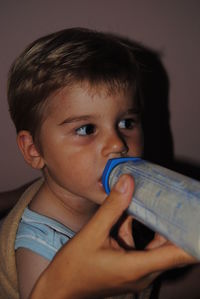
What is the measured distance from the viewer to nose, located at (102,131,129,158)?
1.74ft

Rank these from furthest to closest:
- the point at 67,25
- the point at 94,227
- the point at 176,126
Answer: the point at 176,126 < the point at 67,25 < the point at 94,227

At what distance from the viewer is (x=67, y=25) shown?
30.0 inches

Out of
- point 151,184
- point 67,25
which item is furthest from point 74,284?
point 67,25

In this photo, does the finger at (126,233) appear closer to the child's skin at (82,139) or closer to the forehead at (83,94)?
the child's skin at (82,139)

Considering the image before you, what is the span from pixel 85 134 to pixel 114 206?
0.73ft

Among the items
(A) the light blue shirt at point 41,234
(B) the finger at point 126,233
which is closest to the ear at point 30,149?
(A) the light blue shirt at point 41,234

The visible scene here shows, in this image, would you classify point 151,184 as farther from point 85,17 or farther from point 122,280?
point 85,17

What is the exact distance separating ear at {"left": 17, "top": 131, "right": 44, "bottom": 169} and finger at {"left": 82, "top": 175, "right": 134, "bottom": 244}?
31cm

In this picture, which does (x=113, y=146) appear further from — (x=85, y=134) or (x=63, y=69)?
(x=63, y=69)

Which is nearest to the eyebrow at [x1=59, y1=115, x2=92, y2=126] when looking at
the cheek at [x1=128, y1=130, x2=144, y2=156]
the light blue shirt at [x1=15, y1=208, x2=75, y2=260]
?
the cheek at [x1=128, y1=130, x2=144, y2=156]

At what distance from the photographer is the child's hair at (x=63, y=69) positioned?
56 centimetres

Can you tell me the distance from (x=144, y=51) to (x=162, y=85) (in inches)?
4.7

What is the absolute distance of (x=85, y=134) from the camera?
56 cm

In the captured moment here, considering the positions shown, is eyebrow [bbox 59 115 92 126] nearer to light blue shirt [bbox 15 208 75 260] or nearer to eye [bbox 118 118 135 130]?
eye [bbox 118 118 135 130]
